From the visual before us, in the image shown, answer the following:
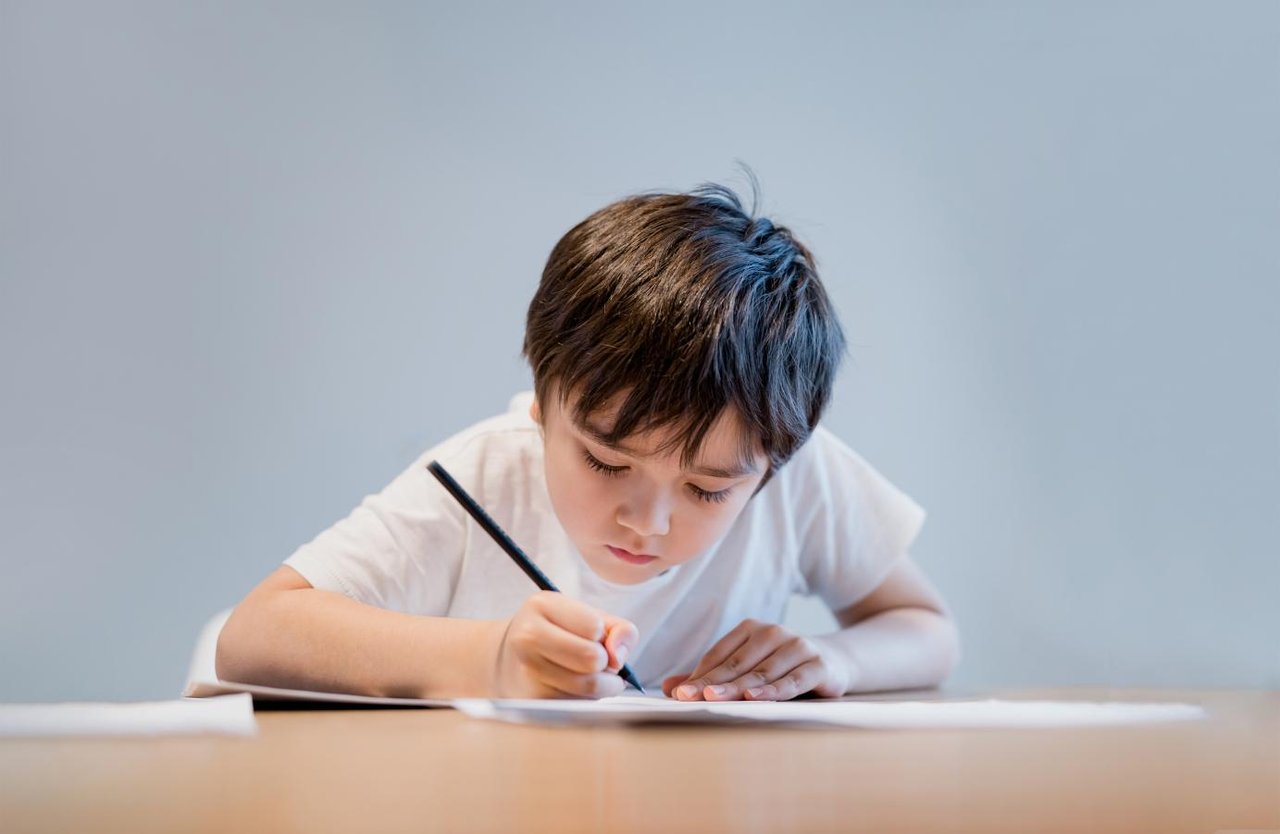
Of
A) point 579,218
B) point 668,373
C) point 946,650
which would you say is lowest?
point 946,650

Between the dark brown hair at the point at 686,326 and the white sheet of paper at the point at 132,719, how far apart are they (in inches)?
11.5

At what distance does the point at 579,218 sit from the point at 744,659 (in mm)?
819

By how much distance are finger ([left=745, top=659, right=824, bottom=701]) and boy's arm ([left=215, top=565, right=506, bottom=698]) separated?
0.18 m

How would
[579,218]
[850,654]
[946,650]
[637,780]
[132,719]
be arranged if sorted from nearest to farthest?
[637,780]
[132,719]
[850,654]
[946,650]
[579,218]

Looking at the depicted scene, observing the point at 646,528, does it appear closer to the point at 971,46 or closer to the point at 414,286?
the point at 414,286

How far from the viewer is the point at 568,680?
0.63 m

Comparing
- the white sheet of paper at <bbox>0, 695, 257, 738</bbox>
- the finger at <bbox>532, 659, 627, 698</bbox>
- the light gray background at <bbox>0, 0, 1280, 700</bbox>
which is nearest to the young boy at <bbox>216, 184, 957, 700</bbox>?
the finger at <bbox>532, 659, 627, 698</bbox>

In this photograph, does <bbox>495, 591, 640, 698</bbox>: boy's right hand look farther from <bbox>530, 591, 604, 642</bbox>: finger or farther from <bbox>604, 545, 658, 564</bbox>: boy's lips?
<bbox>604, 545, 658, 564</bbox>: boy's lips

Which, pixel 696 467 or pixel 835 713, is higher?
pixel 696 467

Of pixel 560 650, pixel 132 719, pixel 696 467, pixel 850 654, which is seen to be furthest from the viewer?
pixel 850 654

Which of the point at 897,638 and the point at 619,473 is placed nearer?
the point at 619,473

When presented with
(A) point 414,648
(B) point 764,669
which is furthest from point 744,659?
(A) point 414,648

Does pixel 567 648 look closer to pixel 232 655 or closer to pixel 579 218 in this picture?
pixel 232 655

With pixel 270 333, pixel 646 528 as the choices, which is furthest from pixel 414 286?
pixel 646 528
